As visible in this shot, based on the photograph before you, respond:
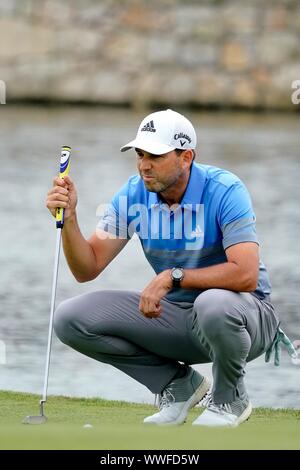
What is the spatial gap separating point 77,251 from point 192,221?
1.60 ft

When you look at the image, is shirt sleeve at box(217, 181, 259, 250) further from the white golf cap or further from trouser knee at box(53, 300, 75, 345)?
trouser knee at box(53, 300, 75, 345)

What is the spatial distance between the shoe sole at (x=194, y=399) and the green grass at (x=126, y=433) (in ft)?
0.23

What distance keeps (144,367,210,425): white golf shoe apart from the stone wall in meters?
15.0

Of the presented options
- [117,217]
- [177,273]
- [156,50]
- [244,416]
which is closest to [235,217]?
[177,273]

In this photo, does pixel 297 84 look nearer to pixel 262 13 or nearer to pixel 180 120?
pixel 262 13

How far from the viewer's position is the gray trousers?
634cm

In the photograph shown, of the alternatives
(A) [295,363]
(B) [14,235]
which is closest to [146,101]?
(B) [14,235]

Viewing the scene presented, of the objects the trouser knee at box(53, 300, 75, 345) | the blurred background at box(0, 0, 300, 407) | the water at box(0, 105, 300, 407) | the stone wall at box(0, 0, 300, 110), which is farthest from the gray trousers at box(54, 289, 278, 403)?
the stone wall at box(0, 0, 300, 110)

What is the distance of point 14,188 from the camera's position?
637 inches

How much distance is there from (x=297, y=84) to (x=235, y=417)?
14.5 metres

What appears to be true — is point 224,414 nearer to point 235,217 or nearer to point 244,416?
point 244,416

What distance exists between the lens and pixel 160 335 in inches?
261

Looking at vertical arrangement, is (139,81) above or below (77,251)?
above

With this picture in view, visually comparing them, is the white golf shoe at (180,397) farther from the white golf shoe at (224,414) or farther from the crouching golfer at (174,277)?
the white golf shoe at (224,414)
